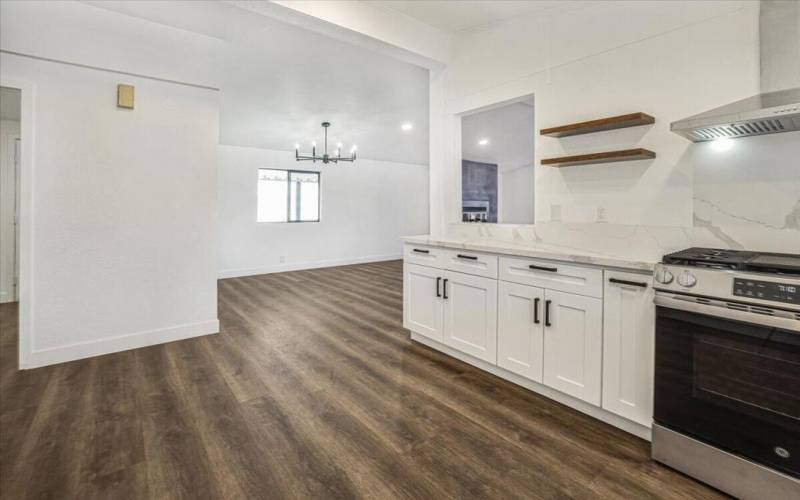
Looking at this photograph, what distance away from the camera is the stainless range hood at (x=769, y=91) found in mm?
1573

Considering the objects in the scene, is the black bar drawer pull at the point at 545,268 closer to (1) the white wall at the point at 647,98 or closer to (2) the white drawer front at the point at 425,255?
(1) the white wall at the point at 647,98

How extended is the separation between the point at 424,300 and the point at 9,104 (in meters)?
5.17

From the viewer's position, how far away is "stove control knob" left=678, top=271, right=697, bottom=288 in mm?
1626

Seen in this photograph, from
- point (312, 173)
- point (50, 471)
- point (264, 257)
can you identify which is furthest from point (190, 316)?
point (312, 173)

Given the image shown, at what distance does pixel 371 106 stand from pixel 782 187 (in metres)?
4.48

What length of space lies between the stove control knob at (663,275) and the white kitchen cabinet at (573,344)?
0.37 metres

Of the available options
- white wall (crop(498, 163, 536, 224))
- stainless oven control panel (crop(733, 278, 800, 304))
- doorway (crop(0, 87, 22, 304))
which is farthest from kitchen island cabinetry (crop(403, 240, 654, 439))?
white wall (crop(498, 163, 536, 224))

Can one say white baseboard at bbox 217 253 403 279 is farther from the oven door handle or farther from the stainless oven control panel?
the stainless oven control panel

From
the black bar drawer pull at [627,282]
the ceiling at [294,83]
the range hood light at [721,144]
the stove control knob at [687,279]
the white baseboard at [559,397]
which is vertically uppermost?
the ceiling at [294,83]

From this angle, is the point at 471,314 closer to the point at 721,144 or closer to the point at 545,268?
the point at 545,268

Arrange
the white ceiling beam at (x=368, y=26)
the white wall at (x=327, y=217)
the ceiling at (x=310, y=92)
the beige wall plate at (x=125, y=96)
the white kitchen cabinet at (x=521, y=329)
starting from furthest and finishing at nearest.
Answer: the white wall at (x=327, y=217), the ceiling at (x=310, y=92), the beige wall plate at (x=125, y=96), the white ceiling beam at (x=368, y=26), the white kitchen cabinet at (x=521, y=329)

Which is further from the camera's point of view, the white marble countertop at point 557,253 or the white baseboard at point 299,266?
the white baseboard at point 299,266

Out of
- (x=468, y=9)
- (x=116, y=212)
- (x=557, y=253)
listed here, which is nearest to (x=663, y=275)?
(x=557, y=253)

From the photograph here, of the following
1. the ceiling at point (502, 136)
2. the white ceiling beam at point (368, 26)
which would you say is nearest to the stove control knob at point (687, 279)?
the white ceiling beam at point (368, 26)
